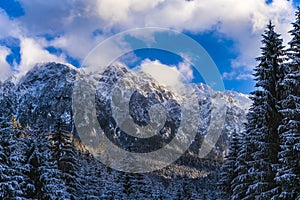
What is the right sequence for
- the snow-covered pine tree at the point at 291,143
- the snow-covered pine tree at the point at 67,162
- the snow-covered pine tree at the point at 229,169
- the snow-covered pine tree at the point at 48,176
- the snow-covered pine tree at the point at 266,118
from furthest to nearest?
the snow-covered pine tree at the point at 229,169 < the snow-covered pine tree at the point at 67,162 < the snow-covered pine tree at the point at 48,176 < the snow-covered pine tree at the point at 266,118 < the snow-covered pine tree at the point at 291,143

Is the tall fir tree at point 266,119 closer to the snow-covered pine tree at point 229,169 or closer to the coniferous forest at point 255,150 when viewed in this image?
the coniferous forest at point 255,150

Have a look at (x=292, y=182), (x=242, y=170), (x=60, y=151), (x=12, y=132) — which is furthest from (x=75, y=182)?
(x=292, y=182)

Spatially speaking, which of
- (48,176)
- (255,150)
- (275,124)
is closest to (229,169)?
(255,150)

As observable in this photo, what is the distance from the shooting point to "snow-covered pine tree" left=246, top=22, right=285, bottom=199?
2019 centimetres

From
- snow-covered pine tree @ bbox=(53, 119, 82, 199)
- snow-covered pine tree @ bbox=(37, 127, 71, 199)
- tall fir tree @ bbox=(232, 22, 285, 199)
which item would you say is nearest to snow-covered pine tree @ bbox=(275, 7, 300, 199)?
tall fir tree @ bbox=(232, 22, 285, 199)

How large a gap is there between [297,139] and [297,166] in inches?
53.5

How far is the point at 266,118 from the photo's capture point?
68.7ft

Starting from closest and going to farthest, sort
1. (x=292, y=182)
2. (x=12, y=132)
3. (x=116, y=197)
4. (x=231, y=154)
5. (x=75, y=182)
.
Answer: (x=292, y=182)
(x=12, y=132)
(x=75, y=182)
(x=231, y=154)
(x=116, y=197)

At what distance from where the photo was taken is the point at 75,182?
3125cm

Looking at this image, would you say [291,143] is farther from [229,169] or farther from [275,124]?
[229,169]

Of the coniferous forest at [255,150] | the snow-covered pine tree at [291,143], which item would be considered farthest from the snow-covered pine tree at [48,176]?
the snow-covered pine tree at [291,143]

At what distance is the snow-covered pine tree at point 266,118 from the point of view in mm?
20188

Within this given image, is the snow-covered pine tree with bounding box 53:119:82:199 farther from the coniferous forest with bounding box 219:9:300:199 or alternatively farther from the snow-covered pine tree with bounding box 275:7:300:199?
the snow-covered pine tree with bounding box 275:7:300:199

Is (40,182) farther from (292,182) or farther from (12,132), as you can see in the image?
(292,182)
